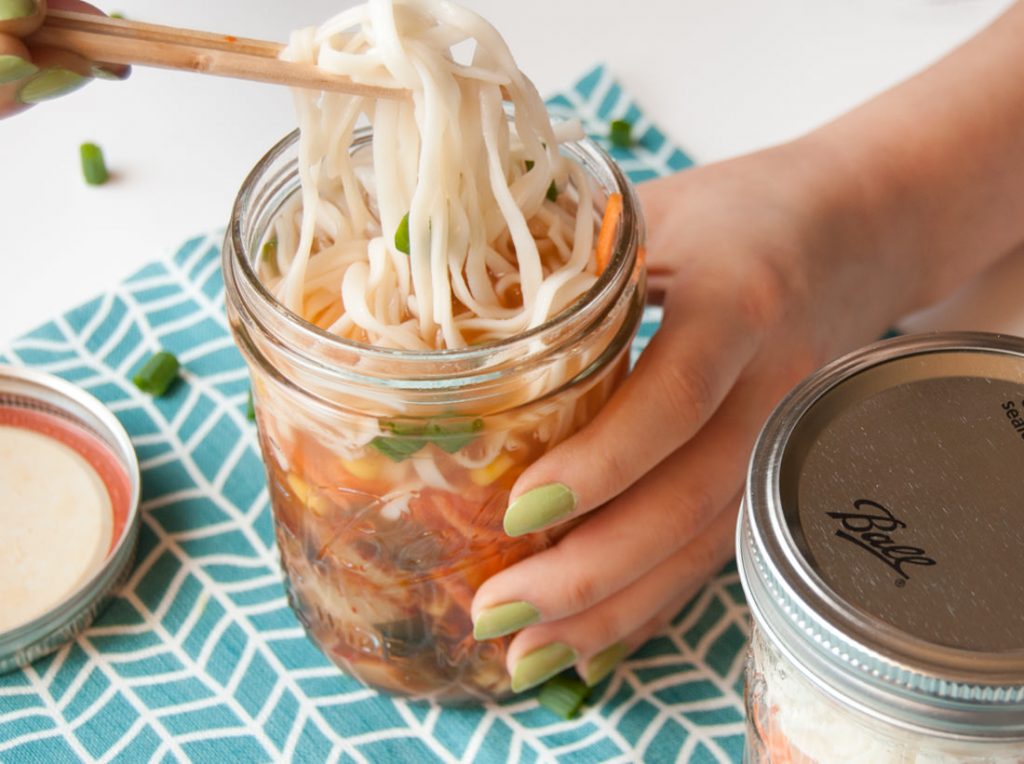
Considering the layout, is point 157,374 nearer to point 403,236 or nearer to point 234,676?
point 234,676

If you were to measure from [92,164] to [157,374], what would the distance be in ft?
1.33

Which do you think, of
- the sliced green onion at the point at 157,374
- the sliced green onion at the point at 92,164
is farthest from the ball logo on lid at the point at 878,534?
the sliced green onion at the point at 92,164

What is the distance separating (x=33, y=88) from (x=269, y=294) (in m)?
0.23

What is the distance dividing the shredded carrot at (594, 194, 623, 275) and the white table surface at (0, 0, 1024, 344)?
745 millimetres

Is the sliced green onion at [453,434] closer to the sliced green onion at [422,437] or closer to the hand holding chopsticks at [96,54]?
the sliced green onion at [422,437]

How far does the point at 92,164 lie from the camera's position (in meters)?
1.80

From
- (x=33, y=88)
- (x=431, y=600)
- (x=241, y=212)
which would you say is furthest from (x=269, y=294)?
(x=431, y=600)

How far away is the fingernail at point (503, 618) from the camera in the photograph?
3.88 feet

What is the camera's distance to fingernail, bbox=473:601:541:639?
1183 mm

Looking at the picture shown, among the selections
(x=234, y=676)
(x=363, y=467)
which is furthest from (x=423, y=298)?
(x=234, y=676)

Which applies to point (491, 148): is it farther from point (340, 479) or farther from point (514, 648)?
point (514, 648)

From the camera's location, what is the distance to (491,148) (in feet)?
3.54

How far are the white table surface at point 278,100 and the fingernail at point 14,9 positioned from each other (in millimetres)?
818

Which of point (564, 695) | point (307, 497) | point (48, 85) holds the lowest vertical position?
point (564, 695)
